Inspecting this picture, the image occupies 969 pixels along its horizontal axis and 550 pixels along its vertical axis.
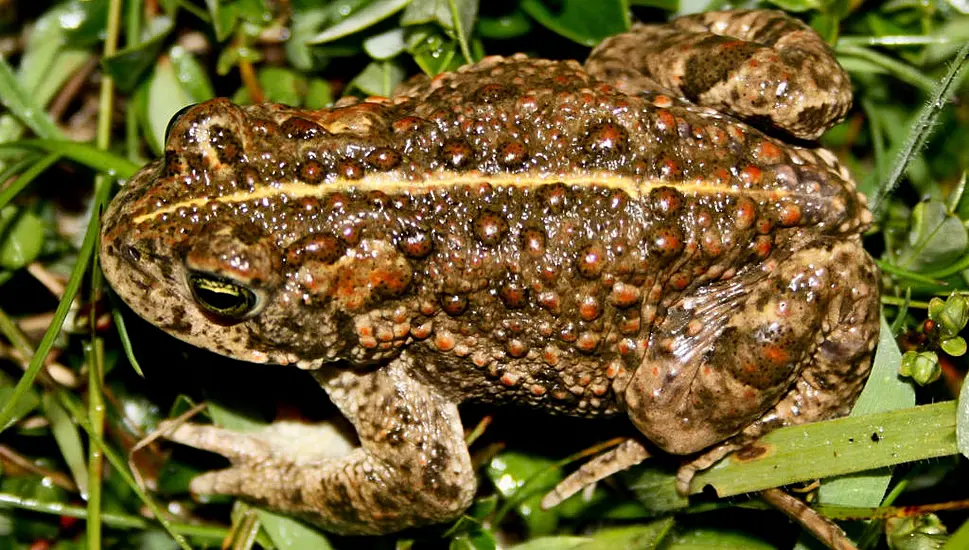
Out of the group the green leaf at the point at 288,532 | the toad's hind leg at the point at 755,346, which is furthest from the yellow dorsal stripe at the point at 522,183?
the green leaf at the point at 288,532

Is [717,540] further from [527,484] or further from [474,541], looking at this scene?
[474,541]

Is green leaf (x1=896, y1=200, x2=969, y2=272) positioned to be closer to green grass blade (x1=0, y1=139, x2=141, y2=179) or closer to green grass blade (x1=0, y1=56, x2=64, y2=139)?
green grass blade (x1=0, y1=139, x2=141, y2=179)

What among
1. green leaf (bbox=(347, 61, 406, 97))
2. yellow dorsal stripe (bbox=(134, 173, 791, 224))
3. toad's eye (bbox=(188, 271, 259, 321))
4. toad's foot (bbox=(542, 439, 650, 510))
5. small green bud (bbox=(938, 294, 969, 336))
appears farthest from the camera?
green leaf (bbox=(347, 61, 406, 97))

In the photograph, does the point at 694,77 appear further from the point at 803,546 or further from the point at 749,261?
the point at 803,546

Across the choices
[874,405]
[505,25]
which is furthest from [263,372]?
[874,405]

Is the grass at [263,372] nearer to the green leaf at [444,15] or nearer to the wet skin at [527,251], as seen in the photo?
the green leaf at [444,15]

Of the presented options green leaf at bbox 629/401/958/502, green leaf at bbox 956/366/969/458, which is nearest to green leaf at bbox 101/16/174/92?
green leaf at bbox 629/401/958/502

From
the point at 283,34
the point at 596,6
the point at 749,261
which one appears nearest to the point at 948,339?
the point at 749,261
